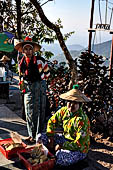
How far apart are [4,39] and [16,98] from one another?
2068 mm

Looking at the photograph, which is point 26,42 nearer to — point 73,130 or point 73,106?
point 73,106

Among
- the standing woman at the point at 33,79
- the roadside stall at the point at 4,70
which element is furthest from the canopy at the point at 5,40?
the standing woman at the point at 33,79

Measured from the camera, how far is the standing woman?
369 cm

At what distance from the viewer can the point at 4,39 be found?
6.20 metres

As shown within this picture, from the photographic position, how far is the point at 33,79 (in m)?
3.72

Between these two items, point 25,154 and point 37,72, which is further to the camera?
point 37,72

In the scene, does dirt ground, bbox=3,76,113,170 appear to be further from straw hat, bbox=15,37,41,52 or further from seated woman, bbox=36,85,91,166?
straw hat, bbox=15,37,41,52

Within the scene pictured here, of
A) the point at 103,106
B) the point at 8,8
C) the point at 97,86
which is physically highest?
the point at 8,8

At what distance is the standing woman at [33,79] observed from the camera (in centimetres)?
369

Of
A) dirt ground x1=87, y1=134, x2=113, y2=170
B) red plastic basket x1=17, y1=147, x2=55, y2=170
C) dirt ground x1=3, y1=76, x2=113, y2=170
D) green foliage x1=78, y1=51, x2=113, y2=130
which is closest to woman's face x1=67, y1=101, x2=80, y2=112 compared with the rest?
red plastic basket x1=17, y1=147, x2=55, y2=170

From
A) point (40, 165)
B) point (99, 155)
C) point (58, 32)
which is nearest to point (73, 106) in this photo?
point (40, 165)

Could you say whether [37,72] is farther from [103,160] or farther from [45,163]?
[103,160]

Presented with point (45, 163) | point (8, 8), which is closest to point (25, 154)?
point (45, 163)

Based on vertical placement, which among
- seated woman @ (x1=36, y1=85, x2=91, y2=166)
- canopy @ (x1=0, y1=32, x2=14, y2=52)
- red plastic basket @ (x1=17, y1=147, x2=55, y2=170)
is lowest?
red plastic basket @ (x1=17, y1=147, x2=55, y2=170)
